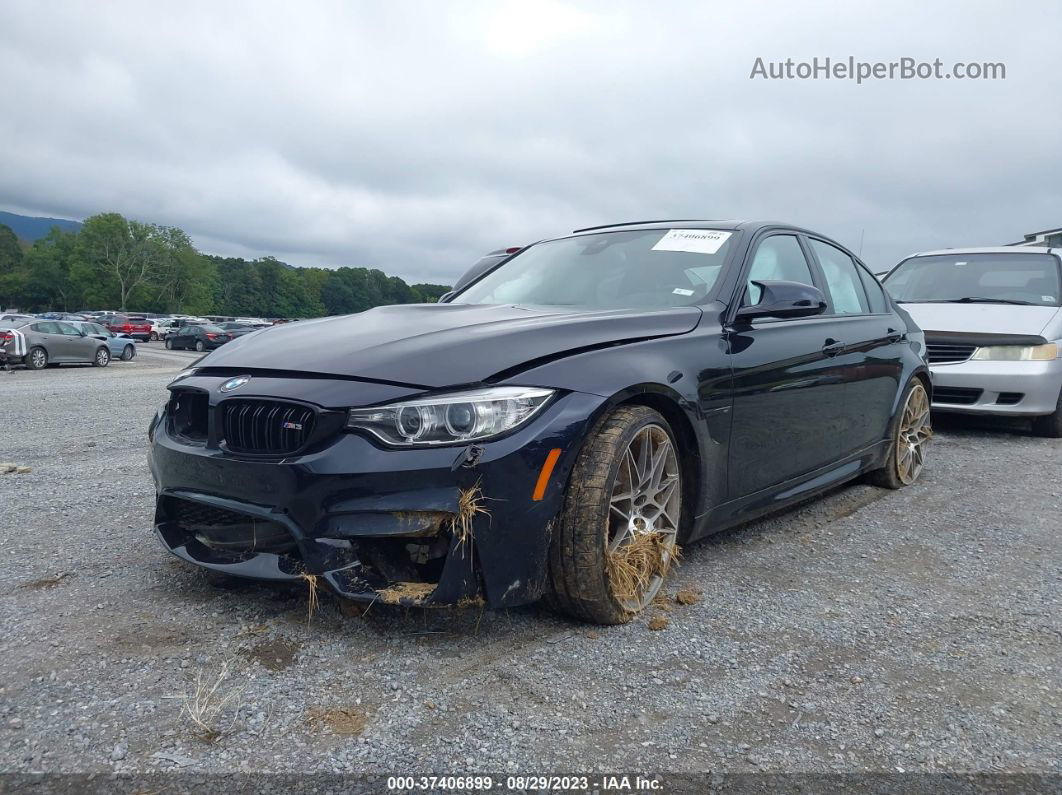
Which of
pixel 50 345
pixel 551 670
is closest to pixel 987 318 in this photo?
pixel 551 670

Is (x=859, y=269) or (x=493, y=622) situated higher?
(x=859, y=269)

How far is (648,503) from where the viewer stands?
2791 millimetres

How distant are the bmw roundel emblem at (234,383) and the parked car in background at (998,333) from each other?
6.14m

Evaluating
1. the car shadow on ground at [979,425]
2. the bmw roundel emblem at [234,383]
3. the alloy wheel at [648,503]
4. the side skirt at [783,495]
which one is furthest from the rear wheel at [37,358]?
the alloy wheel at [648,503]

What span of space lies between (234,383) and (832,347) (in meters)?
2.76

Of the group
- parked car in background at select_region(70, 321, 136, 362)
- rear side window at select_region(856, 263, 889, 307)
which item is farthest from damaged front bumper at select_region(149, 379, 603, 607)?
parked car in background at select_region(70, 321, 136, 362)

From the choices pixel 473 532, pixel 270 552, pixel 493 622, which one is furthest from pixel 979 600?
pixel 270 552

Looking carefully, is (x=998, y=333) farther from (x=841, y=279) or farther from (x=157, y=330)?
(x=157, y=330)

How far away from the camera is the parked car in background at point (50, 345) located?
2009 centimetres

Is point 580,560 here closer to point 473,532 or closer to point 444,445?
point 473,532

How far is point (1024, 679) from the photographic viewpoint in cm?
236

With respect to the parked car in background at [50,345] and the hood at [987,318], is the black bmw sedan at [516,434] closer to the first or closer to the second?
the hood at [987,318]

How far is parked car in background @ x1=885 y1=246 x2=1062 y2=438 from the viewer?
6664mm

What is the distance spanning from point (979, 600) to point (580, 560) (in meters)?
1.69
